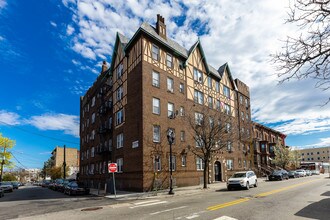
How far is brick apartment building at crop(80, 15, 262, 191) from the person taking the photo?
24.7 m

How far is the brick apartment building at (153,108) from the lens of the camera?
24734mm

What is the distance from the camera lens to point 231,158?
3769cm

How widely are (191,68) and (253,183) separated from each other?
16.1 m

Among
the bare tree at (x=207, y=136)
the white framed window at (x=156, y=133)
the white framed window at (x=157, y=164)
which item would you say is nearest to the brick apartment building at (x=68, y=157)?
the white framed window at (x=156, y=133)

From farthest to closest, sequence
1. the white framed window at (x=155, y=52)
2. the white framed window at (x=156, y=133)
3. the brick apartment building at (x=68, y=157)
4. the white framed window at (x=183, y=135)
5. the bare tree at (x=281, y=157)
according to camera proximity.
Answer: the brick apartment building at (x=68, y=157) → the bare tree at (x=281, y=157) → the white framed window at (x=183, y=135) → the white framed window at (x=155, y=52) → the white framed window at (x=156, y=133)

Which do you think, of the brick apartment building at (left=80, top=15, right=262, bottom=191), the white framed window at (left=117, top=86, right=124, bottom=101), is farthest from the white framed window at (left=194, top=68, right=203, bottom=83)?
the white framed window at (left=117, top=86, right=124, bottom=101)

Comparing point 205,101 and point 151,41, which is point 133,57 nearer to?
point 151,41

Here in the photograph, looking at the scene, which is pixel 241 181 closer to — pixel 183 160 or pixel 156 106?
pixel 183 160

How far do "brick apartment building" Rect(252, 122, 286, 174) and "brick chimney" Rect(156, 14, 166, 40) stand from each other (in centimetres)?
3055

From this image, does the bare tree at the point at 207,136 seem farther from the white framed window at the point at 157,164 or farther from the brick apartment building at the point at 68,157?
the brick apartment building at the point at 68,157

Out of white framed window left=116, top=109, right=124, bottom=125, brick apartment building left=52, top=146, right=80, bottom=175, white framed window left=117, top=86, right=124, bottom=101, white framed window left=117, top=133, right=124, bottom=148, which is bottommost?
brick apartment building left=52, top=146, right=80, bottom=175

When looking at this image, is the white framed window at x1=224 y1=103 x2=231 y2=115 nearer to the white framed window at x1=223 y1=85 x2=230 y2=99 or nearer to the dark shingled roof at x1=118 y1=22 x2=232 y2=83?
the white framed window at x1=223 y1=85 x2=230 y2=99

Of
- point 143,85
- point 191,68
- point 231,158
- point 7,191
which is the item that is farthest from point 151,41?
point 7,191

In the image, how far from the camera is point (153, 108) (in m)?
25.8
